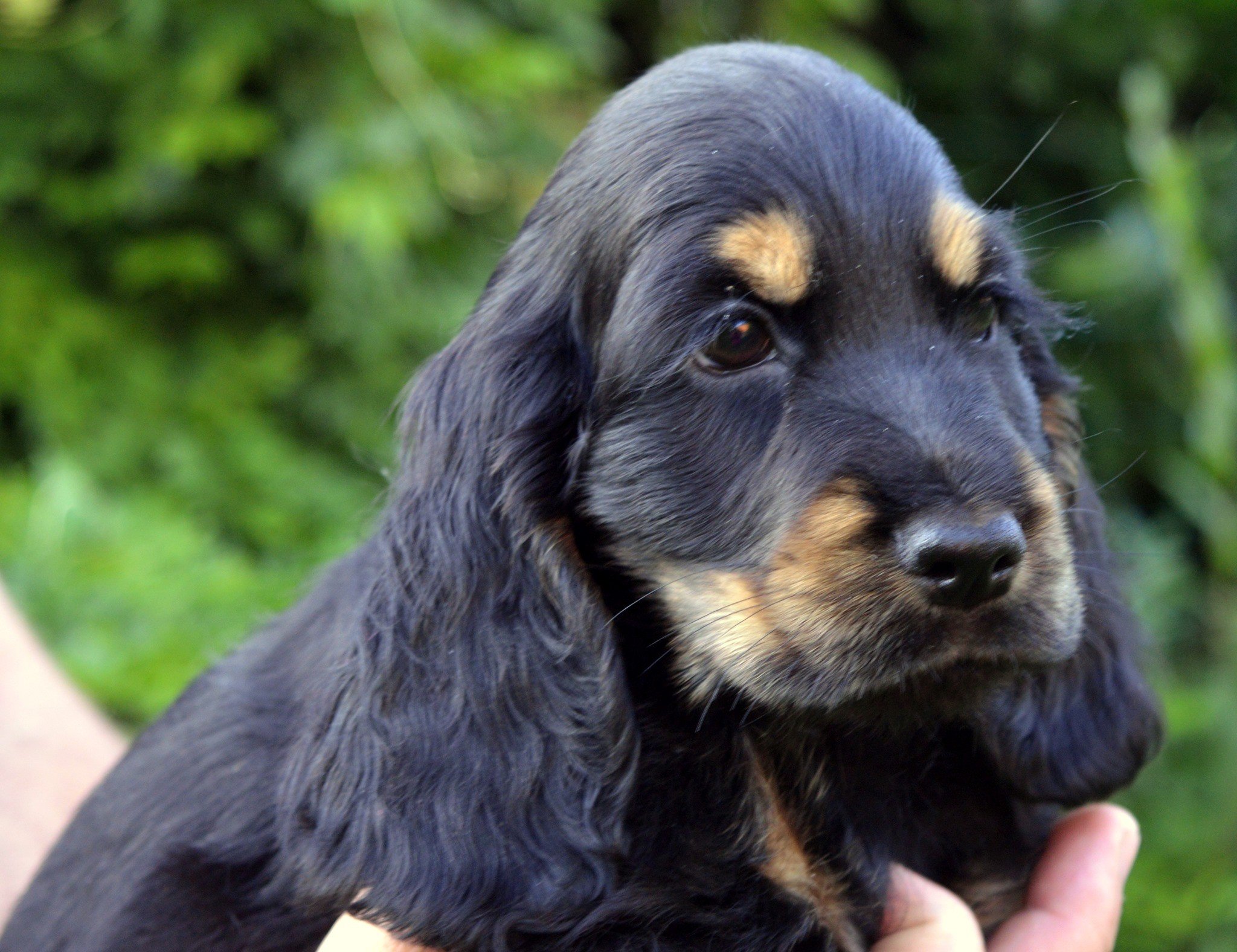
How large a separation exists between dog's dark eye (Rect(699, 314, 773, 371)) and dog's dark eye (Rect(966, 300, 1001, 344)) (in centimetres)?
39

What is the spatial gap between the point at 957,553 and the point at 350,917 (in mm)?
1076

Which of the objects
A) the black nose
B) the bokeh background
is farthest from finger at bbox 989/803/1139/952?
the bokeh background

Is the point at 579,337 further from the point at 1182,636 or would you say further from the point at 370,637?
the point at 1182,636

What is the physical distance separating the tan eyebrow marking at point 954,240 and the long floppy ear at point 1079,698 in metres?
0.39

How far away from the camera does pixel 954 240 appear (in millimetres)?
2209

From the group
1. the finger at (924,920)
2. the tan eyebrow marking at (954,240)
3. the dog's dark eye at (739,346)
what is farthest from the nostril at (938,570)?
the finger at (924,920)

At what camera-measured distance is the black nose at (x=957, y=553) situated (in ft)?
6.22

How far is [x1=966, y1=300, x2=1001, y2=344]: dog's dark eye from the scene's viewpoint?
2.29 meters

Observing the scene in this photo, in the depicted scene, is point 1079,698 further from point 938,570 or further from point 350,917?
point 350,917

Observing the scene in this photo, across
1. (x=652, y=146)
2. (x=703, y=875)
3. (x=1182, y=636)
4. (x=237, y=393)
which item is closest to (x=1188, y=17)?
(x=1182, y=636)

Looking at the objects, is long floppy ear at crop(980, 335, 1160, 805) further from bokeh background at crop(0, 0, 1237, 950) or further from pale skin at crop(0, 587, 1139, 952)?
bokeh background at crop(0, 0, 1237, 950)

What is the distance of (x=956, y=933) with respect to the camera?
2.21m

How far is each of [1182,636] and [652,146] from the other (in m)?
4.00

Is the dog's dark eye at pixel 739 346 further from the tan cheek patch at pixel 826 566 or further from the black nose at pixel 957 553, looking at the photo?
the black nose at pixel 957 553
